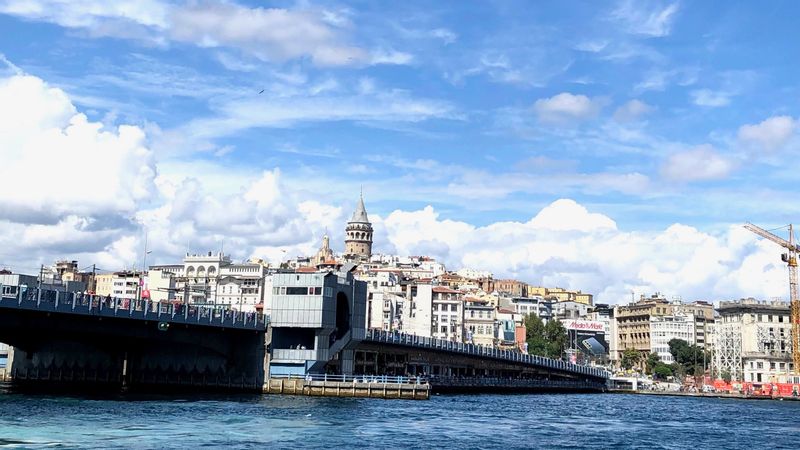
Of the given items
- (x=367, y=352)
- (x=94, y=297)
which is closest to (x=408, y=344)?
(x=367, y=352)

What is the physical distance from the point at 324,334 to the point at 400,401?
1178 centimetres

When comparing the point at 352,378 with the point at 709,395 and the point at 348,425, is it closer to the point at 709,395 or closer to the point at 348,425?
the point at 348,425

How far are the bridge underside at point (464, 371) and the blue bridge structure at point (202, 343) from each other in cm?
41

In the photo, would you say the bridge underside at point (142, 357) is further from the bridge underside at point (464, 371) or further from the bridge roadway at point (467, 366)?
the bridge underside at point (464, 371)

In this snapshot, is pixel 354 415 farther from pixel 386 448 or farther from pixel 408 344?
pixel 408 344

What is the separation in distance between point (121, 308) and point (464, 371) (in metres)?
69.8

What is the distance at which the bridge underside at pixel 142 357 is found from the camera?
339 feet

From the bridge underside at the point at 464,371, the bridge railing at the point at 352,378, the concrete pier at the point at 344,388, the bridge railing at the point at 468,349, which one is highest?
the bridge railing at the point at 468,349

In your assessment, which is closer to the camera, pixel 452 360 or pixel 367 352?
pixel 367 352

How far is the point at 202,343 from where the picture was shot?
10325 centimetres

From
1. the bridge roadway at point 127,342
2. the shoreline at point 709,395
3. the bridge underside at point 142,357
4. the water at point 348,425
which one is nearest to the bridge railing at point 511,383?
the shoreline at point 709,395

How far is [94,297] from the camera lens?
90.8 m

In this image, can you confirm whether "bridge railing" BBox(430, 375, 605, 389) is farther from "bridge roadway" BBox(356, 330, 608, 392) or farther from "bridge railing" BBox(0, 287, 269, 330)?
"bridge railing" BBox(0, 287, 269, 330)

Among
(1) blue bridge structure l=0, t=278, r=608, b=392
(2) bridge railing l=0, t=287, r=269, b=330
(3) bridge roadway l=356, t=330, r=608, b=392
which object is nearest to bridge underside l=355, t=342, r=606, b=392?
(3) bridge roadway l=356, t=330, r=608, b=392
